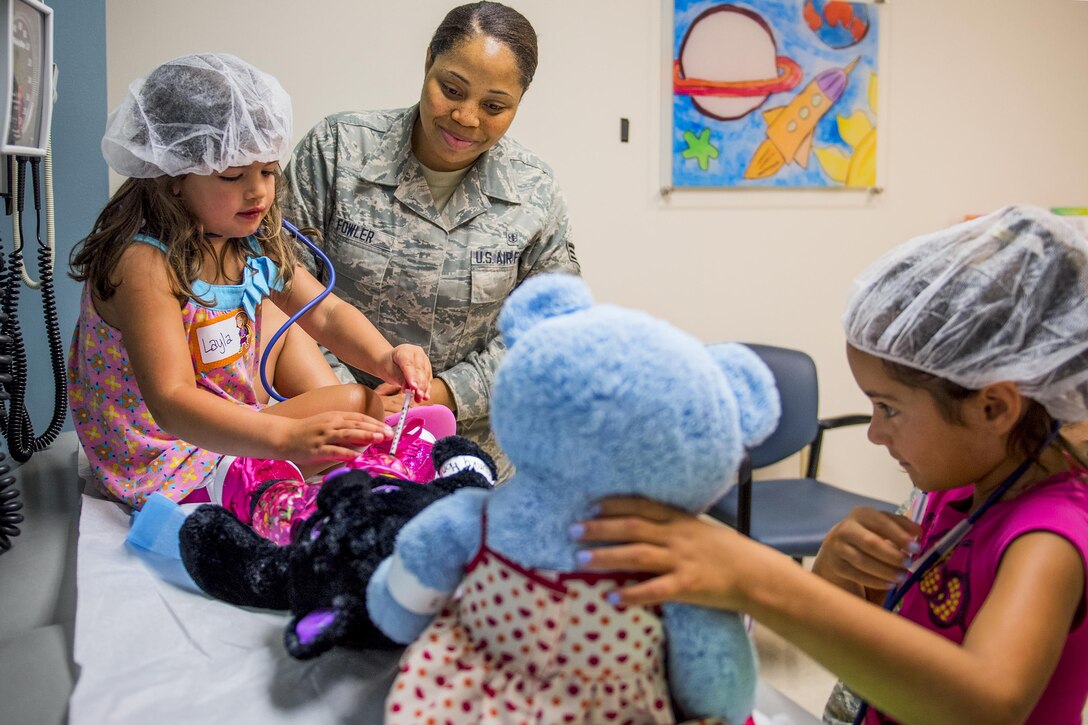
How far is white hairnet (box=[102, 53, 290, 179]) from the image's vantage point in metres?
1.27

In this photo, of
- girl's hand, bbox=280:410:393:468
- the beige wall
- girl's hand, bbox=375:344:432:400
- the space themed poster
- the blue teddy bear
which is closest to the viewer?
the blue teddy bear

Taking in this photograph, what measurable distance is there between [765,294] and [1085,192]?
154 centimetres

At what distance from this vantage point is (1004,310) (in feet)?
2.86

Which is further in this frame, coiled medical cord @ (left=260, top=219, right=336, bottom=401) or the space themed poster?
the space themed poster

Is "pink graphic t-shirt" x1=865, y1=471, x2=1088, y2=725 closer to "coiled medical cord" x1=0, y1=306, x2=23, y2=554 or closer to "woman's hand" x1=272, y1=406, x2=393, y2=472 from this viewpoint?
"woman's hand" x1=272, y1=406, x2=393, y2=472

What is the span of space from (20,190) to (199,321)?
555 mm

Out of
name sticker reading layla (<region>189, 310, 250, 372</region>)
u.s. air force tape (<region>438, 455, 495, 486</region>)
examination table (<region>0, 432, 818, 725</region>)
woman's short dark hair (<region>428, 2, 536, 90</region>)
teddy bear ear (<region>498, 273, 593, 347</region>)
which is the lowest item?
examination table (<region>0, 432, 818, 725</region>)

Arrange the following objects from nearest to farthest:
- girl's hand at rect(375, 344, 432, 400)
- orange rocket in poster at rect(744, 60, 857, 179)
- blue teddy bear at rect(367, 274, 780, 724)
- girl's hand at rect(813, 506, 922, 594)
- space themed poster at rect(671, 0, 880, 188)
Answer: blue teddy bear at rect(367, 274, 780, 724), girl's hand at rect(813, 506, 922, 594), girl's hand at rect(375, 344, 432, 400), space themed poster at rect(671, 0, 880, 188), orange rocket in poster at rect(744, 60, 857, 179)

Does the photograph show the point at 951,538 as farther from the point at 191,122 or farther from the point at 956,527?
the point at 191,122

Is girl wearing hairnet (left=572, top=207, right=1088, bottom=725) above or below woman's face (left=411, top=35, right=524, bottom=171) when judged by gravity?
below

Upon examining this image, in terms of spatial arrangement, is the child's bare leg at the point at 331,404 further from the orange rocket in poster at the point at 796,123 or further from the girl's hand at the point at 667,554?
the orange rocket in poster at the point at 796,123

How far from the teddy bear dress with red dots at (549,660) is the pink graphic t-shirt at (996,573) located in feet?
1.24

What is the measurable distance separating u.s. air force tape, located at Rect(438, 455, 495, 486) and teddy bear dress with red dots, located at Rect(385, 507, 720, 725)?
0.45 metres

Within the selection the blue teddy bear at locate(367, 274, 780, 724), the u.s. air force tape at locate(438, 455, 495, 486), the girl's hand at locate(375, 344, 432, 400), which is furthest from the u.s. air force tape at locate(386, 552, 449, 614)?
the girl's hand at locate(375, 344, 432, 400)
